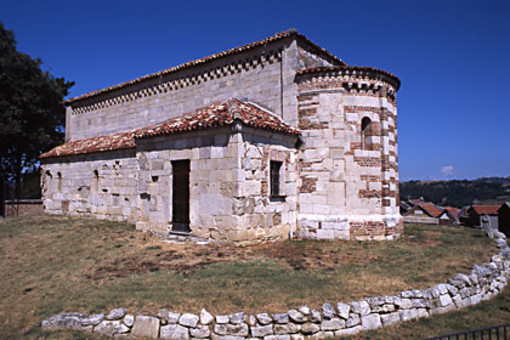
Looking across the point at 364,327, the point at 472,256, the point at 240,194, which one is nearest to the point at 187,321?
the point at 364,327

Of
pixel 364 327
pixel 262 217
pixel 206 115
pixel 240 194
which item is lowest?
pixel 364 327

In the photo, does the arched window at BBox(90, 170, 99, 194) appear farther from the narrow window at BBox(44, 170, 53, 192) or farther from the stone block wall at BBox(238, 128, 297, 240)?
the stone block wall at BBox(238, 128, 297, 240)

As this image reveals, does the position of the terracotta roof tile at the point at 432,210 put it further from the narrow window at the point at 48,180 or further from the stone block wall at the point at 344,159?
the narrow window at the point at 48,180

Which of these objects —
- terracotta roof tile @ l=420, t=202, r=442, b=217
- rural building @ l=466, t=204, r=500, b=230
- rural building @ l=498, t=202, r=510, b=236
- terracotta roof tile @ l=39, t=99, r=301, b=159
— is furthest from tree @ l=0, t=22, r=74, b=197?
rural building @ l=498, t=202, r=510, b=236

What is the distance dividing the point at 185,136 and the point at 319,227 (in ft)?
18.6

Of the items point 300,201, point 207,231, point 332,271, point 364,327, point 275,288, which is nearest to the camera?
point 364,327

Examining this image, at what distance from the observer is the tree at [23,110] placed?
2441 cm

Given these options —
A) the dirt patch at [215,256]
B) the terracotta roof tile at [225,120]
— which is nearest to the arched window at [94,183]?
the terracotta roof tile at [225,120]

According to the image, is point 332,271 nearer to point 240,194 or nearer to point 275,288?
point 275,288

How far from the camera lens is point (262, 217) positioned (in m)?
10.5

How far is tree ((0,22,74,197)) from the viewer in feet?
80.1

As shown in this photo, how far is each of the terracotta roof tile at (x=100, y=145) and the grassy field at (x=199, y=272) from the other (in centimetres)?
526

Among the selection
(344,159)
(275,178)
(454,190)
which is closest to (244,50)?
(275,178)

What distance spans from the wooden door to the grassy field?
85cm
